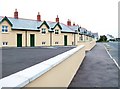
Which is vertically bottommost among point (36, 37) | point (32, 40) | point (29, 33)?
point (32, 40)

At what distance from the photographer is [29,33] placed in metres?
32.2

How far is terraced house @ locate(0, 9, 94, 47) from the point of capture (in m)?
28.5

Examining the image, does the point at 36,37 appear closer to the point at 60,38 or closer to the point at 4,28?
the point at 4,28

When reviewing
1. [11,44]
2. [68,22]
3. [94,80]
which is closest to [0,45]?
[11,44]

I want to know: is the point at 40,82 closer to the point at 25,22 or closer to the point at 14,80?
the point at 14,80

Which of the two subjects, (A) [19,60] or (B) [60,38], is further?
(B) [60,38]

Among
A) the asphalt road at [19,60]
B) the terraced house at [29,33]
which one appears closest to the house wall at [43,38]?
the terraced house at [29,33]

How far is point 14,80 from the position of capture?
286 centimetres

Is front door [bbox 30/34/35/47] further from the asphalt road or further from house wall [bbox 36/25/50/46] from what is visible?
the asphalt road

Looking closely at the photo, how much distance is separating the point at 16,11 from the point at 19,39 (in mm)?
6781

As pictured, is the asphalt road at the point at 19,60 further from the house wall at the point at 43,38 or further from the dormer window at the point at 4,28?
the house wall at the point at 43,38

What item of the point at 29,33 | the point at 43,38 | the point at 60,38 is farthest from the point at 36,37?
the point at 60,38

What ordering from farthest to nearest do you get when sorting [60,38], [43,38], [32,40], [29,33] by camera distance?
[60,38] < [43,38] < [32,40] < [29,33]

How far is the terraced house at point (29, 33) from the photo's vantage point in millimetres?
28469
